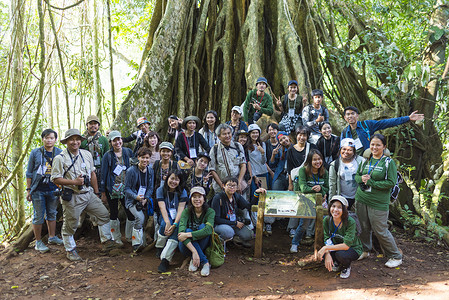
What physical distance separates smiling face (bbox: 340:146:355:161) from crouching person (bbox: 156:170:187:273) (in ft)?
6.54

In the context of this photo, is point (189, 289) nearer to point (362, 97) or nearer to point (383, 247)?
point (383, 247)

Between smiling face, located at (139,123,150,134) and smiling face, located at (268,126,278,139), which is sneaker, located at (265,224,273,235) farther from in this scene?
smiling face, located at (139,123,150,134)

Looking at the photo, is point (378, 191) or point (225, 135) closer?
point (378, 191)

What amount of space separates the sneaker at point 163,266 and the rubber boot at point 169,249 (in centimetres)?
3

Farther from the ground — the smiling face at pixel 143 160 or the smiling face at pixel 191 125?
the smiling face at pixel 191 125

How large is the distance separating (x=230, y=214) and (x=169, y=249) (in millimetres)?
891

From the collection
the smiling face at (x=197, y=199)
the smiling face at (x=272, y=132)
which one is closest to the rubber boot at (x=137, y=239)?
the smiling face at (x=197, y=199)

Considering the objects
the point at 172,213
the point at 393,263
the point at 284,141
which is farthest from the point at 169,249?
the point at 393,263

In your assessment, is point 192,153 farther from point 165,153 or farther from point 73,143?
point 73,143

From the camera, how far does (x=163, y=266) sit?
4109 millimetres

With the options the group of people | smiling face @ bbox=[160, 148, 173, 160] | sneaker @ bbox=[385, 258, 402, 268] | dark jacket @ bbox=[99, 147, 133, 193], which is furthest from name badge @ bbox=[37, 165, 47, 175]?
sneaker @ bbox=[385, 258, 402, 268]

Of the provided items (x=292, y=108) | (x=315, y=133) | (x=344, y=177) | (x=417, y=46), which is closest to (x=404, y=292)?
(x=344, y=177)

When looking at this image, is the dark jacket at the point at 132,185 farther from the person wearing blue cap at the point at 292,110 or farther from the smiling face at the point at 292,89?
the smiling face at the point at 292,89

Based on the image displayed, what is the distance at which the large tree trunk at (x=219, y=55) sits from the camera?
21.7 ft
